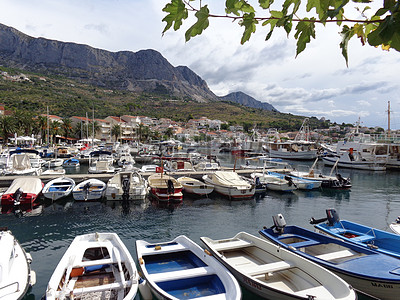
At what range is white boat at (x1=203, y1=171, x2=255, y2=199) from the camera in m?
21.2

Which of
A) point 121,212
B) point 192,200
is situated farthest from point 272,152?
point 121,212

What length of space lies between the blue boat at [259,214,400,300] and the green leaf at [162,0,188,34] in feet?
28.9

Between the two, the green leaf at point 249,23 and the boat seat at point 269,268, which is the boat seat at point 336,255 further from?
the green leaf at point 249,23

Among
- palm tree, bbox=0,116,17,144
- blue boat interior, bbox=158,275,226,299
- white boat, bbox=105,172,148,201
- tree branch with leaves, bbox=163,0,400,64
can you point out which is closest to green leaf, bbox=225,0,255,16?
tree branch with leaves, bbox=163,0,400,64

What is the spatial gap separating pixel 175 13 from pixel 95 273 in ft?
27.9

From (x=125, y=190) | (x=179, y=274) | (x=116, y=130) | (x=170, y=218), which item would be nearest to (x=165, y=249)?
(x=179, y=274)

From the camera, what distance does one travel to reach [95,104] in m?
126

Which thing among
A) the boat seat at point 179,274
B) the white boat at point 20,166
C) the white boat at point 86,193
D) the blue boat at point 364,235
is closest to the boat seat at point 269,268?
the boat seat at point 179,274

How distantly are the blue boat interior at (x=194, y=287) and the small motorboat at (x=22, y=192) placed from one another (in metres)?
15.2

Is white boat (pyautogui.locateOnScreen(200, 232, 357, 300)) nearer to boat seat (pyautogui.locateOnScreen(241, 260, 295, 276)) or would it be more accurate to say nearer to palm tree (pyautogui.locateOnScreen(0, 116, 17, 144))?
boat seat (pyautogui.locateOnScreen(241, 260, 295, 276))

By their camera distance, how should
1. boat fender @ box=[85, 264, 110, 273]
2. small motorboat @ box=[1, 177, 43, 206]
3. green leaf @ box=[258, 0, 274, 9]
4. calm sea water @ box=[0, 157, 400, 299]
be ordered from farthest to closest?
1. small motorboat @ box=[1, 177, 43, 206]
2. calm sea water @ box=[0, 157, 400, 299]
3. boat fender @ box=[85, 264, 110, 273]
4. green leaf @ box=[258, 0, 274, 9]

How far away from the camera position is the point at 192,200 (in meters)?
21.1

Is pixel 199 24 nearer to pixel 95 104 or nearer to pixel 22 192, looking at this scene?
pixel 22 192

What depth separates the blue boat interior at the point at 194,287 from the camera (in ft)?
22.6
